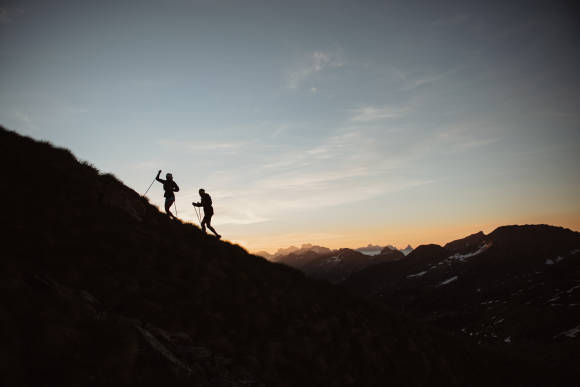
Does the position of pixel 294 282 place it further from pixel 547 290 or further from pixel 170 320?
pixel 547 290

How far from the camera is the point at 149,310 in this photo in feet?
30.1

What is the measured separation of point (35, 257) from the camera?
8414mm

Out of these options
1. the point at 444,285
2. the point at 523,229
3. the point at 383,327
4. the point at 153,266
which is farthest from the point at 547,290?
the point at 153,266

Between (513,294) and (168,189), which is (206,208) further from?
(513,294)

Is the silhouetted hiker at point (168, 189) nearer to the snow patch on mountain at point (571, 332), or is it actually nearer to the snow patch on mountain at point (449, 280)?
the snow patch on mountain at point (571, 332)

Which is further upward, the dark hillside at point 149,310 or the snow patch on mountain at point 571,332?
the dark hillside at point 149,310

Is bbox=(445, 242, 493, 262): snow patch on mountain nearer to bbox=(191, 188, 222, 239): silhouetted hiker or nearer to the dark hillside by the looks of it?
the dark hillside

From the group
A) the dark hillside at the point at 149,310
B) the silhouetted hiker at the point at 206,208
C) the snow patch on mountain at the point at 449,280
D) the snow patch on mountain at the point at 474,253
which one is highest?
the silhouetted hiker at the point at 206,208

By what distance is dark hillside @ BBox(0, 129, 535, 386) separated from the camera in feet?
19.0

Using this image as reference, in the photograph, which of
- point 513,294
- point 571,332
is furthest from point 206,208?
point 513,294

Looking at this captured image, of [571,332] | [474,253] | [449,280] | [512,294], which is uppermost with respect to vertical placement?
[474,253]

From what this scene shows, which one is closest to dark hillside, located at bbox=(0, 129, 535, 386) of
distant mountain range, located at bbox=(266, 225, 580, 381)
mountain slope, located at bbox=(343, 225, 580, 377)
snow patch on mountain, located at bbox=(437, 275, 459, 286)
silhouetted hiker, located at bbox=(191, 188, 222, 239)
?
silhouetted hiker, located at bbox=(191, 188, 222, 239)

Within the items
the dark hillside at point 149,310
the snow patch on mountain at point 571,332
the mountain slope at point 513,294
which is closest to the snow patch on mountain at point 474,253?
the mountain slope at point 513,294

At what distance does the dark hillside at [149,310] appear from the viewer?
579 centimetres
